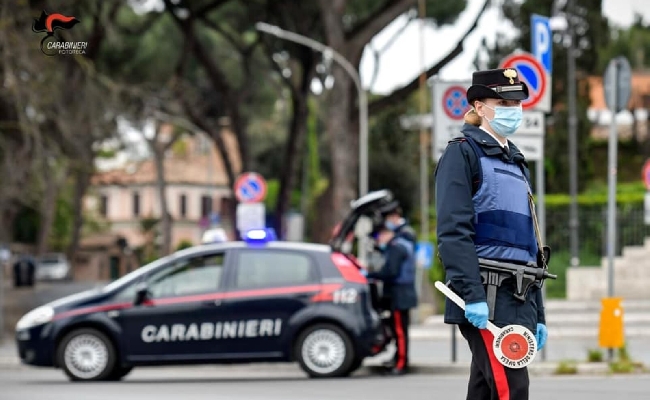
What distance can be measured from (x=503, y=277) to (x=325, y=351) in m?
8.74

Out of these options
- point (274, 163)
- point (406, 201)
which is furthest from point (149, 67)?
point (274, 163)

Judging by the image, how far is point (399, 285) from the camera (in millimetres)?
15156

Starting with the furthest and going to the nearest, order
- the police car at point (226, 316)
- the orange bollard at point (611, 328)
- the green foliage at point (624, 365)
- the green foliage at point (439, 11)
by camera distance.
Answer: the green foliage at point (439, 11)
the police car at point (226, 316)
the orange bollard at point (611, 328)
the green foliage at point (624, 365)

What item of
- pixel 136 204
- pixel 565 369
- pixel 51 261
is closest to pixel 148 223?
pixel 51 261

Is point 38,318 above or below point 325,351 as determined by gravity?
above

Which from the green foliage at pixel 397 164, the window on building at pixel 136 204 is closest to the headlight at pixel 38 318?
the green foliage at pixel 397 164

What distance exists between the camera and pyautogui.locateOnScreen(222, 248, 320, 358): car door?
15.0 meters

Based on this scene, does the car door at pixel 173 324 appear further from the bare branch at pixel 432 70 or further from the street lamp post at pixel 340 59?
the bare branch at pixel 432 70

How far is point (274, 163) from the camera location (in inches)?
3206

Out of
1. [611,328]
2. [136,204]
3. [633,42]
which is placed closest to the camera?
[611,328]

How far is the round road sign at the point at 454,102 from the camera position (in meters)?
15.8

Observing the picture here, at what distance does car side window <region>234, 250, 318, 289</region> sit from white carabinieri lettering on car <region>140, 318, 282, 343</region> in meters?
0.41

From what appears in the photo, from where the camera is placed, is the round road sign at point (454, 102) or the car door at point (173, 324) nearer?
the car door at point (173, 324)

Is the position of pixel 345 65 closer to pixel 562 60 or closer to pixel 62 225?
pixel 562 60
